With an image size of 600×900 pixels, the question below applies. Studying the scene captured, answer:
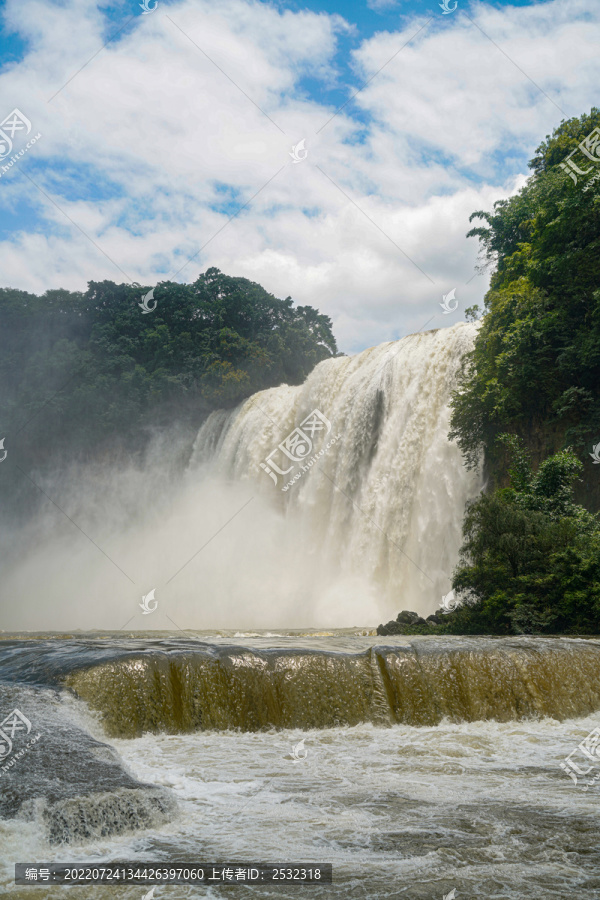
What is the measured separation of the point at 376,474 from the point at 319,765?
16.2 m

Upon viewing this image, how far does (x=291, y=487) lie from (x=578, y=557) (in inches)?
595

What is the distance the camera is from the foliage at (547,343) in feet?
58.0

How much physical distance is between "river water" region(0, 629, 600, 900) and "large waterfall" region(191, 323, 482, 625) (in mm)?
9041

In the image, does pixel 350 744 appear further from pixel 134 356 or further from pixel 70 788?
pixel 134 356

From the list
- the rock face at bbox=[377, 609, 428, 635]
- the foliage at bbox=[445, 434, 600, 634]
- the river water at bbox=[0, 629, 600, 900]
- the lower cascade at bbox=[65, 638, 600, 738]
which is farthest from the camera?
the rock face at bbox=[377, 609, 428, 635]

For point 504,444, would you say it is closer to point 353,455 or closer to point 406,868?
point 353,455

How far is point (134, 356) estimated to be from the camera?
1769 inches

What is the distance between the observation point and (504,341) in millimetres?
19359

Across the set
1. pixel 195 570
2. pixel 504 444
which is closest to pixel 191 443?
pixel 195 570

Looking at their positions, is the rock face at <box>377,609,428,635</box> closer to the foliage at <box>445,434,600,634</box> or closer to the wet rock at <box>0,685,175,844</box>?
the foliage at <box>445,434,600,634</box>

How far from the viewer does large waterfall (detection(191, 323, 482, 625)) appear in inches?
805

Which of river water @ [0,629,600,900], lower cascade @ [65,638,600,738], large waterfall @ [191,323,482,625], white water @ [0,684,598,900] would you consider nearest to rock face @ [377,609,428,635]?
large waterfall @ [191,323,482,625]

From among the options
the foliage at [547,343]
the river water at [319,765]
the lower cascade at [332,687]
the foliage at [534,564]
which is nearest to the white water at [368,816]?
the river water at [319,765]

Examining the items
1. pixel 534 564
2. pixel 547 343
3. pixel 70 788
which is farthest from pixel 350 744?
pixel 547 343
